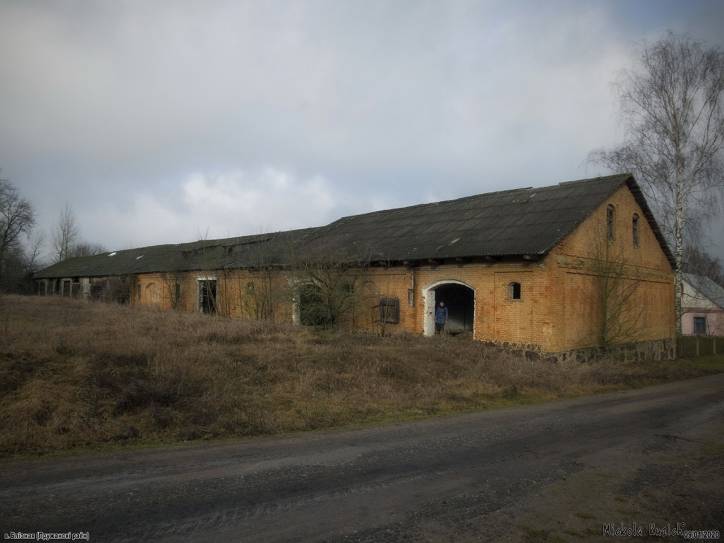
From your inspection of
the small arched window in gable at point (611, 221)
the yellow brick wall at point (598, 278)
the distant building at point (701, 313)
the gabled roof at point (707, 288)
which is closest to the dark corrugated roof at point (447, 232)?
the yellow brick wall at point (598, 278)

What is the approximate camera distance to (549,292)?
15.3m

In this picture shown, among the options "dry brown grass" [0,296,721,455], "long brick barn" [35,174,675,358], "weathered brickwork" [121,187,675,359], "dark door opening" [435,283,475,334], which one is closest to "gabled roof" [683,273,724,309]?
"weathered brickwork" [121,187,675,359]

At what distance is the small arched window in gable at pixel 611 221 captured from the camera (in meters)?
18.5

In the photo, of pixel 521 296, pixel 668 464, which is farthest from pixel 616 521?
pixel 521 296

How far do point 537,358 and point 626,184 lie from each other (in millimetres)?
8904

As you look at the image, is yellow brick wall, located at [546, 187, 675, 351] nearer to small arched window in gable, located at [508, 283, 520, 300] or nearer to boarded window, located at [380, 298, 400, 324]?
small arched window in gable, located at [508, 283, 520, 300]

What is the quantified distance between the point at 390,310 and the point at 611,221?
8.71 metres

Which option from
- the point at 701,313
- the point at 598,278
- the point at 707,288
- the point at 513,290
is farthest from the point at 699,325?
the point at 513,290

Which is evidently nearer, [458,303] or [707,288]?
[458,303]

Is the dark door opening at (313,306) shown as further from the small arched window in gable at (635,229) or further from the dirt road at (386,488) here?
the small arched window in gable at (635,229)

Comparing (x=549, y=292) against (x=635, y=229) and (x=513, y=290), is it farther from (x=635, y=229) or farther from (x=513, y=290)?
(x=635, y=229)

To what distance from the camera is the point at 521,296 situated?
15.8 m

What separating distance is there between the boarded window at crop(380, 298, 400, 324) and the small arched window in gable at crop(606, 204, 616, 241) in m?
Answer: 8.00

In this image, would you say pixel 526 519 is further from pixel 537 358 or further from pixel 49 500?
pixel 537 358
